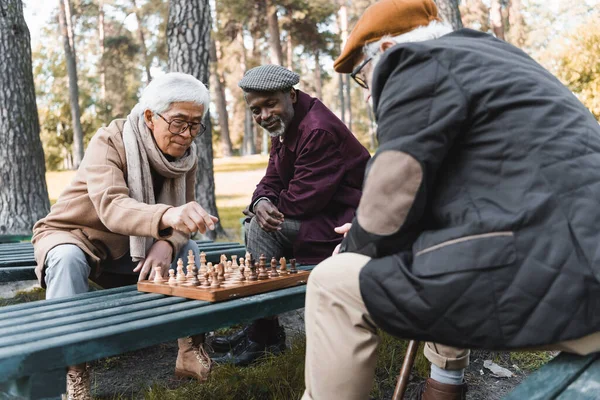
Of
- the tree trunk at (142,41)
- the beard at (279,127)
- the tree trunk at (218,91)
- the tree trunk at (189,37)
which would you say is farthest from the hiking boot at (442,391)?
the tree trunk at (218,91)

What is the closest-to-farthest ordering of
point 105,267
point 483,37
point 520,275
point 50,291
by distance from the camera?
1. point 520,275
2. point 483,37
3. point 50,291
4. point 105,267

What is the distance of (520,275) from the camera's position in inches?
58.8

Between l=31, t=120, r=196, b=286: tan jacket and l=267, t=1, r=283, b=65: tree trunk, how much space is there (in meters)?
15.9

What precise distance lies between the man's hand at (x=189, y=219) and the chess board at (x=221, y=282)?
164mm

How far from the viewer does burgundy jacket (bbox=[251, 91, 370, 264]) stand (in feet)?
10.6

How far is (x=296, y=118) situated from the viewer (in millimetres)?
3404

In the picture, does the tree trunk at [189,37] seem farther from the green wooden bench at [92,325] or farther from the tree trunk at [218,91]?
the tree trunk at [218,91]

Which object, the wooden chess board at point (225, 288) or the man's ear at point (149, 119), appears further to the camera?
the man's ear at point (149, 119)

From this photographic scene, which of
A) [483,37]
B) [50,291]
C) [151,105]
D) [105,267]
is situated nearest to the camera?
[483,37]

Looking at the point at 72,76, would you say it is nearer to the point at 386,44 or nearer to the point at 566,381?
the point at 386,44

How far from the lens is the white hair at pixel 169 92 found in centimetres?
281

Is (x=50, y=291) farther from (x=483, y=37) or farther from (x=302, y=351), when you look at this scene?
(x=483, y=37)

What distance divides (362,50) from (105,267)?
1.90 m

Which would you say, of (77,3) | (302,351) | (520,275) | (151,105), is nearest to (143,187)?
(151,105)
